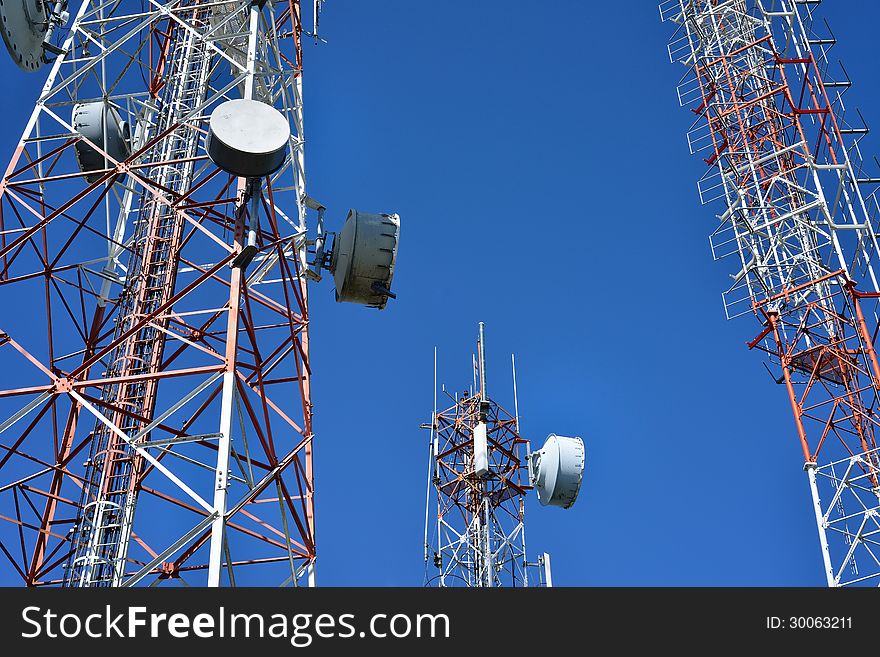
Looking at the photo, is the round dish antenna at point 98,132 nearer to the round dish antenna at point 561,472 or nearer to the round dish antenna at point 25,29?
the round dish antenna at point 25,29

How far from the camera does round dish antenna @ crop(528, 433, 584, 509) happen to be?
112 ft

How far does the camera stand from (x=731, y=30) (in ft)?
136

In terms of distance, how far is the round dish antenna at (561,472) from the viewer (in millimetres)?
34000

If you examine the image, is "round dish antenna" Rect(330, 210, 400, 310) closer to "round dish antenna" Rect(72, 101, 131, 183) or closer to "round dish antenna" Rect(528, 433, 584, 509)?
"round dish antenna" Rect(72, 101, 131, 183)

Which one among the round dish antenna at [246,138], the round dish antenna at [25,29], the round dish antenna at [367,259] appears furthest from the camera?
the round dish antenna at [367,259]

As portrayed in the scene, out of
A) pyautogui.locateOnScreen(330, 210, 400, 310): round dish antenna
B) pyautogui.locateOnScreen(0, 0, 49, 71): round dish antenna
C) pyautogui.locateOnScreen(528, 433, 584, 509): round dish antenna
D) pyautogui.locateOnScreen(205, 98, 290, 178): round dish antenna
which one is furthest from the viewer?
pyautogui.locateOnScreen(528, 433, 584, 509): round dish antenna

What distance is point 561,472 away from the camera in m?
34.0
